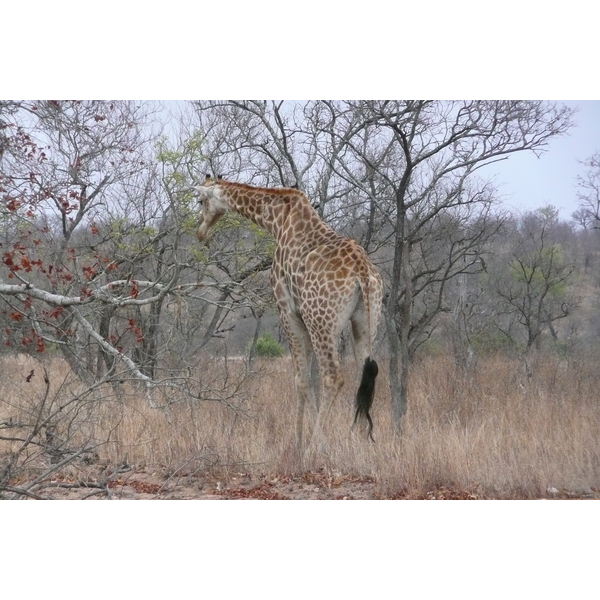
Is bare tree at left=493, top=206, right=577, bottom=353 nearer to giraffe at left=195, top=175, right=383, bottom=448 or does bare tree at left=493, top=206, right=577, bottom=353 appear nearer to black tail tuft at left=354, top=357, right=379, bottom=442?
giraffe at left=195, top=175, right=383, bottom=448

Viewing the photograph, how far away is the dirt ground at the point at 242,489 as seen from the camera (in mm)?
4688

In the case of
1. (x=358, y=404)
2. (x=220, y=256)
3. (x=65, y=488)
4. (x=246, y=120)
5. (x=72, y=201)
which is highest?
(x=246, y=120)

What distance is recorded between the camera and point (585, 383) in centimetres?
746

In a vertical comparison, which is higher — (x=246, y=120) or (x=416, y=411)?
(x=246, y=120)

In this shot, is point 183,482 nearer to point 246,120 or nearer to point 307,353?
point 307,353

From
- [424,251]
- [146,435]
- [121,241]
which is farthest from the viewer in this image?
[424,251]

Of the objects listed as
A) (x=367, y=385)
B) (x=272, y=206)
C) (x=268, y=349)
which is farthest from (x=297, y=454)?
(x=268, y=349)

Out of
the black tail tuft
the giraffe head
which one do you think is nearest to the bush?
the giraffe head

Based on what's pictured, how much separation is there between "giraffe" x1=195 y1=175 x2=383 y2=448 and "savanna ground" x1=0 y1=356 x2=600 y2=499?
329 mm

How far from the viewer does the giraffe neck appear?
18.7 feet

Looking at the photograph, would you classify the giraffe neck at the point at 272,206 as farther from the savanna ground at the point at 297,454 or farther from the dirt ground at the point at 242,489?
the dirt ground at the point at 242,489

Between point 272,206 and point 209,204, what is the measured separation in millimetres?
529

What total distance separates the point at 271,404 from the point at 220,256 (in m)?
1.40

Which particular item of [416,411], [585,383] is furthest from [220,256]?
[585,383]
